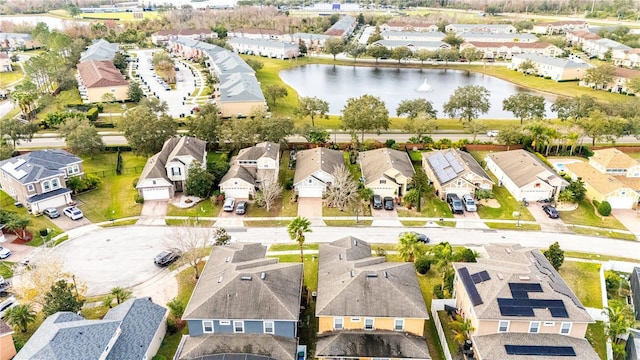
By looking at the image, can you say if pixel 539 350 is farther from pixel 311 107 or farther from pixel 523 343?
pixel 311 107

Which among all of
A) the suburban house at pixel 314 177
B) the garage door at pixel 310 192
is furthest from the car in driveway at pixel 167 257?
the garage door at pixel 310 192

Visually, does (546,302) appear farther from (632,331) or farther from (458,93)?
(458,93)

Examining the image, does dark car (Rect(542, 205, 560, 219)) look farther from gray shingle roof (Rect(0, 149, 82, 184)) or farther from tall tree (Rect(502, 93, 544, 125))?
gray shingle roof (Rect(0, 149, 82, 184))

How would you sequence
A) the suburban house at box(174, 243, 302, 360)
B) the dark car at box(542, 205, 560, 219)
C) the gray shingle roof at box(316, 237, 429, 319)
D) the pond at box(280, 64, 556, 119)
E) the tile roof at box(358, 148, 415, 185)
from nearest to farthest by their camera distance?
the suburban house at box(174, 243, 302, 360), the gray shingle roof at box(316, 237, 429, 319), the dark car at box(542, 205, 560, 219), the tile roof at box(358, 148, 415, 185), the pond at box(280, 64, 556, 119)

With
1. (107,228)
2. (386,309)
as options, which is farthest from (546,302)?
(107,228)

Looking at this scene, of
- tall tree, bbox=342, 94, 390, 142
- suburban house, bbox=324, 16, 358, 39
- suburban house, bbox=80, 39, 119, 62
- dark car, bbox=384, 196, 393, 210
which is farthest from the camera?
suburban house, bbox=324, 16, 358, 39

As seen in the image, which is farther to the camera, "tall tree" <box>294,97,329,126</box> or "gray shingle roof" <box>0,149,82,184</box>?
"tall tree" <box>294,97,329,126</box>

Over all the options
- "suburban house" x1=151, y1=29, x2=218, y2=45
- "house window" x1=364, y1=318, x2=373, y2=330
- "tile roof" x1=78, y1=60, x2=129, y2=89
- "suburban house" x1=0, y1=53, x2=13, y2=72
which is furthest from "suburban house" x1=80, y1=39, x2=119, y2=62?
"house window" x1=364, y1=318, x2=373, y2=330
